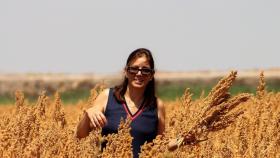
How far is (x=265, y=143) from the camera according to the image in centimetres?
430

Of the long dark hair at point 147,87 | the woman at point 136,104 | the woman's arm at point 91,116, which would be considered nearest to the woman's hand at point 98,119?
the woman's arm at point 91,116

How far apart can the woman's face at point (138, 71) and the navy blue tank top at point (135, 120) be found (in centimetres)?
14

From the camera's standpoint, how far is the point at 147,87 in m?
4.42

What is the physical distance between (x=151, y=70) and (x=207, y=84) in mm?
26056

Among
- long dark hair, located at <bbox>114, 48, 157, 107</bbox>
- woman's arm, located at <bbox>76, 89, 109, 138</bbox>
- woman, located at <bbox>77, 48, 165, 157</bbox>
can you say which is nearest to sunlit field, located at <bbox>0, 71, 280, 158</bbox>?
woman's arm, located at <bbox>76, 89, 109, 138</bbox>

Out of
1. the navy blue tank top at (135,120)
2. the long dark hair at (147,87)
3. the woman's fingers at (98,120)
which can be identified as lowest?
the navy blue tank top at (135,120)

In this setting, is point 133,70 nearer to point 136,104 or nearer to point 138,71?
point 138,71

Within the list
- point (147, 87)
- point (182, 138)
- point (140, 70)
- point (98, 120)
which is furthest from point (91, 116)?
point (147, 87)

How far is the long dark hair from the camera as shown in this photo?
4.30 m

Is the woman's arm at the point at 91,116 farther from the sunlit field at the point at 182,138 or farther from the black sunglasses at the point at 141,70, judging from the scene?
the black sunglasses at the point at 141,70

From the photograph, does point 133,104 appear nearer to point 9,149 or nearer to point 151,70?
point 151,70

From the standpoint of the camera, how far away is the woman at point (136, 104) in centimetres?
426

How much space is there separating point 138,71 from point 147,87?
199mm


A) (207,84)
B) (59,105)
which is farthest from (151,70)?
(207,84)
